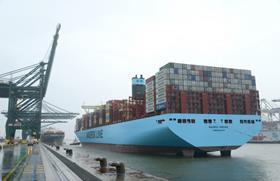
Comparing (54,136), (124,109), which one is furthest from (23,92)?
(54,136)

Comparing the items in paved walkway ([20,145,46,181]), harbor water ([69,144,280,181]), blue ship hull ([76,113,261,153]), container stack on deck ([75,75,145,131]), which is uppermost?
container stack on deck ([75,75,145,131])

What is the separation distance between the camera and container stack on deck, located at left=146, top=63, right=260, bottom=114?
4547 cm

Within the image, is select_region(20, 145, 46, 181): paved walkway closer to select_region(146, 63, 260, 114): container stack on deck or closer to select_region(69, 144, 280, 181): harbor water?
select_region(69, 144, 280, 181): harbor water

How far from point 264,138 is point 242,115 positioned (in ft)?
408

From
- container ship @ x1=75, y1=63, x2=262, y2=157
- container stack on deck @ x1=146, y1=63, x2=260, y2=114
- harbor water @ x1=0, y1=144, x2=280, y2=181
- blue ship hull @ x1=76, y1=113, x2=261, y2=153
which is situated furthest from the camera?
container stack on deck @ x1=146, y1=63, x2=260, y2=114

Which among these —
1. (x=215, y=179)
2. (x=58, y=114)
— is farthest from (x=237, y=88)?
(x=58, y=114)

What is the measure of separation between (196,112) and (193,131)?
3.68 m

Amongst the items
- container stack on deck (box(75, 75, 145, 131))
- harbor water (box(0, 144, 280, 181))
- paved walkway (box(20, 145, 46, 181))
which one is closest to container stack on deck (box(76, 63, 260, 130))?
container stack on deck (box(75, 75, 145, 131))

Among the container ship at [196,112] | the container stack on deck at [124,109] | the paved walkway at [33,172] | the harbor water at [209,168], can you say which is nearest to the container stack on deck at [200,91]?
the container ship at [196,112]

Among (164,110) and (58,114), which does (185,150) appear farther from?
(58,114)

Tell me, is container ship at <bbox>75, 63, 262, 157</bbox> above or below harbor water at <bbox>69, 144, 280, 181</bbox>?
above

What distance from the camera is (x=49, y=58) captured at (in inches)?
2958

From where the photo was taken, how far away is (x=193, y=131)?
4338 centimetres

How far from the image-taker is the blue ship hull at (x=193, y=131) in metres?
42.8
